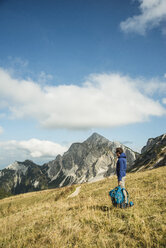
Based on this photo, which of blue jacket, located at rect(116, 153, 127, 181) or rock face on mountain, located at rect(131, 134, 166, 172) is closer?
blue jacket, located at rect(116, 153, 127, 181)

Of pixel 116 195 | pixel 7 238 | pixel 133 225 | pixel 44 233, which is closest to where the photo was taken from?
pixel 133 225

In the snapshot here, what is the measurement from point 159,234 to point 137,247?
3.00 feet

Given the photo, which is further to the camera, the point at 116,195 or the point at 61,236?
the point at 116,195

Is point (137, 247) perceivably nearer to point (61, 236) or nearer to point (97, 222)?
point (97, 222)

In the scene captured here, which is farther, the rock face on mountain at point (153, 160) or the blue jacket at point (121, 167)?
the rock face on mountain at point (153, 160)

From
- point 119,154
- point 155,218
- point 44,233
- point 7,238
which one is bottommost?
point 7,238

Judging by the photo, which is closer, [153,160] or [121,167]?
[121,167]

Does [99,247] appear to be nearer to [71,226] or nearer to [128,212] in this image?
[71,226]

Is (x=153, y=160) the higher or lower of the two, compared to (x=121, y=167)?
lower

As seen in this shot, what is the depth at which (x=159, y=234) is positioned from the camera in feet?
15.3

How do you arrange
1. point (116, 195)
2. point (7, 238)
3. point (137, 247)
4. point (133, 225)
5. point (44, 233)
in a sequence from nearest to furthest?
1. point (137, 247)
2. point (133, 225)
3. point (44, 233)
4. point (7, 238)
5. point (116, 195)

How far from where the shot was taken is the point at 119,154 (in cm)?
855

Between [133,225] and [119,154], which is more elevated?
[119,154]

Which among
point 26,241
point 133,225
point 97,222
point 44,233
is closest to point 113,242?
point 133,225
